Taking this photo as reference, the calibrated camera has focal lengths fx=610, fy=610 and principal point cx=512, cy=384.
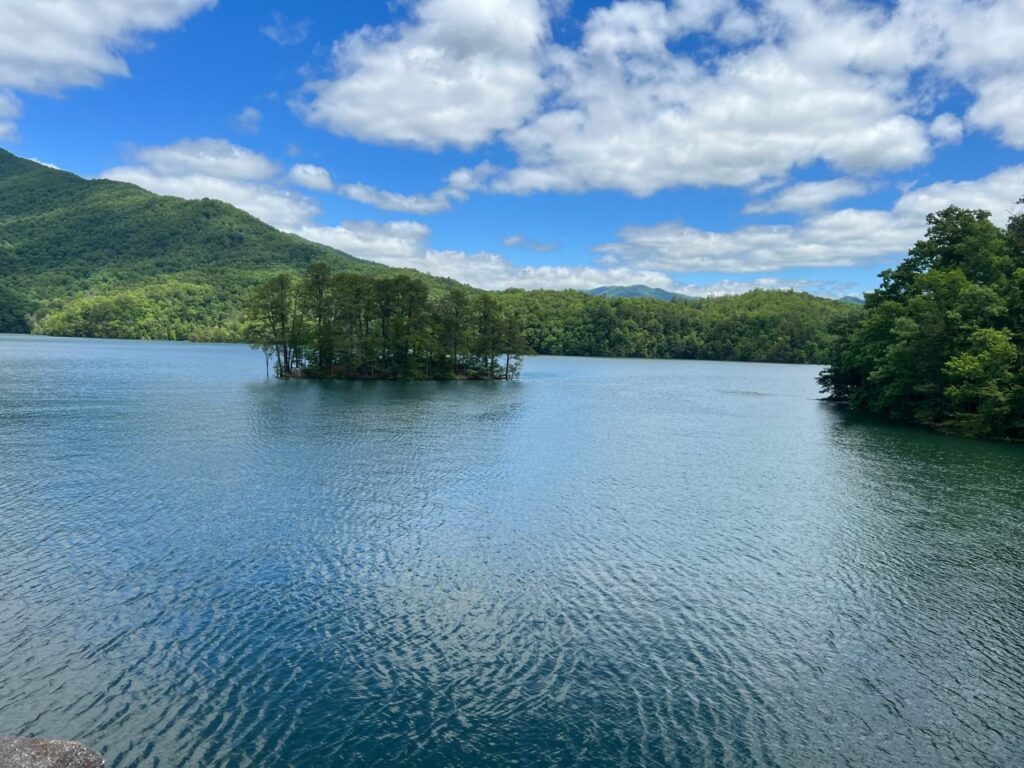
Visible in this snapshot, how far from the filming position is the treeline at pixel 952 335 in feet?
199

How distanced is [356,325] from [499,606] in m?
94.3

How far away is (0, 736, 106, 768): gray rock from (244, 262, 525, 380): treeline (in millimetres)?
97315

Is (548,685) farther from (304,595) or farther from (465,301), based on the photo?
(465,301)

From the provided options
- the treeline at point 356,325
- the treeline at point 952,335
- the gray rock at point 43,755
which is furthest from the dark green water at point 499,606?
the treeline at point 356,325

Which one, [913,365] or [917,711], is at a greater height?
[913,365]

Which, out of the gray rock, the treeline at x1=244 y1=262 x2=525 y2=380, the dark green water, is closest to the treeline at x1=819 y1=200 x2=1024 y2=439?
the dark green water

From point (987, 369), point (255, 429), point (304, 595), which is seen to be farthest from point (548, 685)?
point (987, 369)

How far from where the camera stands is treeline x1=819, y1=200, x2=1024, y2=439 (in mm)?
60688

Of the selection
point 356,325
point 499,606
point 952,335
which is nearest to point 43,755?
point 499,606

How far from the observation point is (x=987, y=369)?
197ft

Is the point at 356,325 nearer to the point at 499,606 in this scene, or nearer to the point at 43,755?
the point at 499,606

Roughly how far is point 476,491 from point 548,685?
20605mm

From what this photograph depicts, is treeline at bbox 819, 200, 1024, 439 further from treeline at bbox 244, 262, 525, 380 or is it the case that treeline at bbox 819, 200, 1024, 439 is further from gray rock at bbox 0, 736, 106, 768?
gray rock at bbox 0, 736, 106, 768

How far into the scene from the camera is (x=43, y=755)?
10547 millimetres
